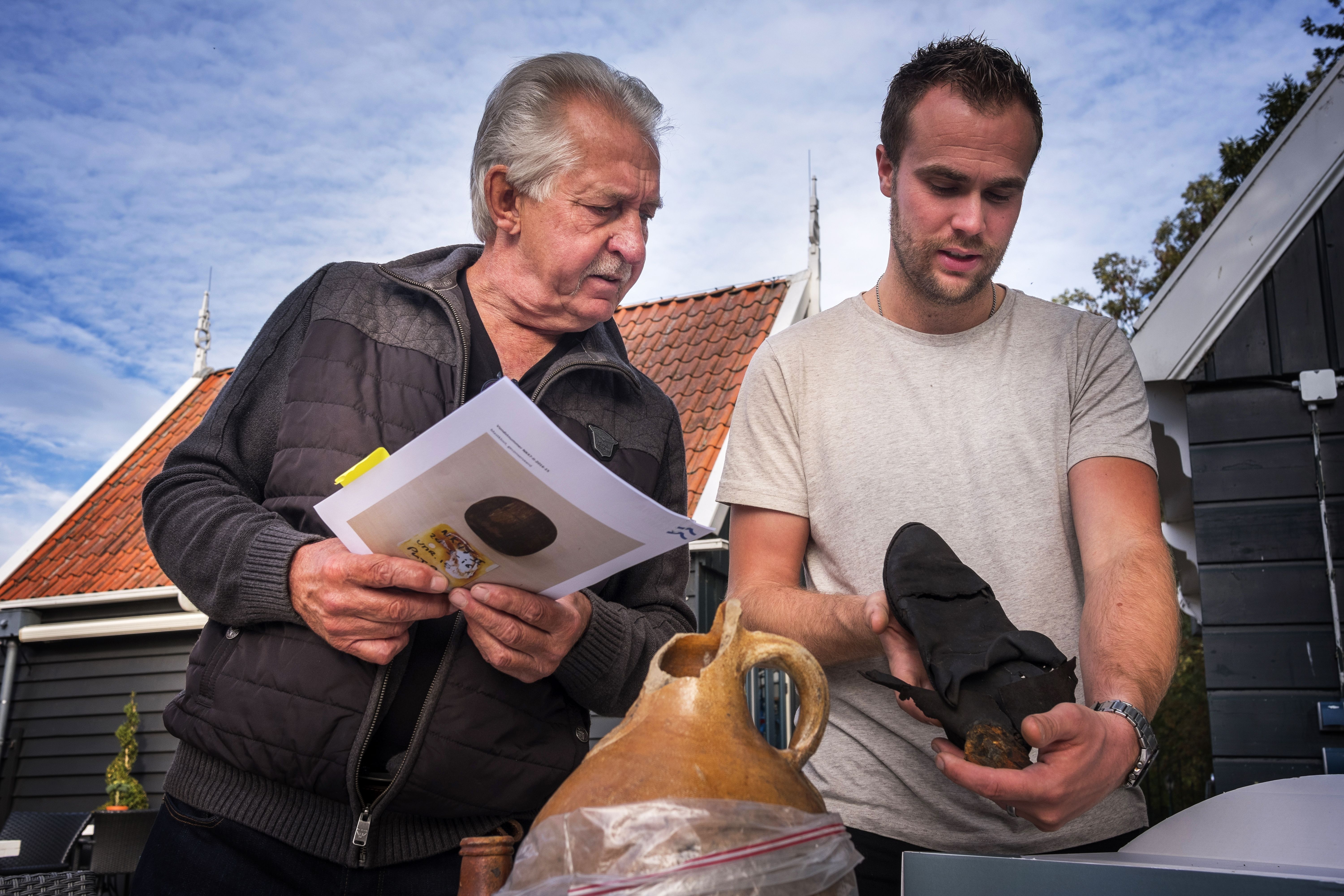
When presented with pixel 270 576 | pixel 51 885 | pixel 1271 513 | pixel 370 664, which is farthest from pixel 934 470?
pixel 51 885

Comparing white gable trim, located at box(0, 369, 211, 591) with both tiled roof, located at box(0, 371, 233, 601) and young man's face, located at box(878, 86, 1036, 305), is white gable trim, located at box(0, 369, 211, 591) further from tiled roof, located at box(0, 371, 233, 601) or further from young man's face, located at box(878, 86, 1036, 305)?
young man's face, located at box(878, 86, 1036, 305)

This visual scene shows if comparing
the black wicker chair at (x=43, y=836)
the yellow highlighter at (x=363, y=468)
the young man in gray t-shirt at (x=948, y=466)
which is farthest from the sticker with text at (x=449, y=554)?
the black wicker chair at (x=43, y=836)

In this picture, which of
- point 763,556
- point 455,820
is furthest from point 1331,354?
point 455,820

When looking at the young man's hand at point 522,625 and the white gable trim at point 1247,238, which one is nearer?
the young man's hand at point 522,625

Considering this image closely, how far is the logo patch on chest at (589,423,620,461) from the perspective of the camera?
1.75m

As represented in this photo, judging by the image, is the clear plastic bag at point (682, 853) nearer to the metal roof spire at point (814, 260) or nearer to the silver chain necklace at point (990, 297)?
the silver chain necklace at point (990, 297)

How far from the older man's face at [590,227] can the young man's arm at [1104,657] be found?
0.54 meters

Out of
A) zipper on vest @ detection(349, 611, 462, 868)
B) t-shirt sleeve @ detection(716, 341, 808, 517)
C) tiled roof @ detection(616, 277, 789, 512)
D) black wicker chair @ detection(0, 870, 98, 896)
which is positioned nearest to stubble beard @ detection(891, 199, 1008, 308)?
t-shirt sleeve @ detection(716, 341, 808, 517)

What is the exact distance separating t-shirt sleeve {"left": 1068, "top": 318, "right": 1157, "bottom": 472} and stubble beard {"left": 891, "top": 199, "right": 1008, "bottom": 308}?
24 centimetres

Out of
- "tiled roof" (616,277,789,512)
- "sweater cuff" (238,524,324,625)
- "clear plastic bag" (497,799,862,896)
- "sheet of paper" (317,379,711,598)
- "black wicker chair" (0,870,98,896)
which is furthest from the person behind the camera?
"tiled roof" (616,277,789,512)

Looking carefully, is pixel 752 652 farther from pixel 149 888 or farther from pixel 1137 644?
pixel 149 888

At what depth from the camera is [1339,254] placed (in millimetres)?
3945

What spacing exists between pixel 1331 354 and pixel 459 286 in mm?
3860

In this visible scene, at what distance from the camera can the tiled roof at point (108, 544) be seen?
8984mm
